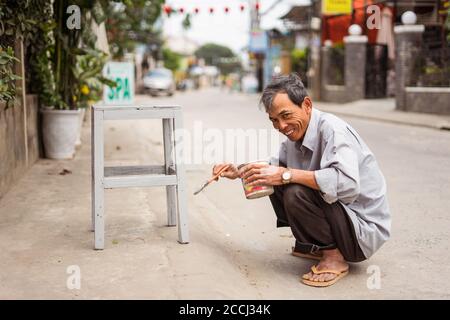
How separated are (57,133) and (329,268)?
545 cm

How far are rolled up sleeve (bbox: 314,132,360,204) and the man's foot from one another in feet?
1.48

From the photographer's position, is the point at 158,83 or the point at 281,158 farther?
the point at 158,83

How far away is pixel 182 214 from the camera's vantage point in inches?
164

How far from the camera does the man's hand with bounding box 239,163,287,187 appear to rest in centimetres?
351

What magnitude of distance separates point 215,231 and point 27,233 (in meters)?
1.43

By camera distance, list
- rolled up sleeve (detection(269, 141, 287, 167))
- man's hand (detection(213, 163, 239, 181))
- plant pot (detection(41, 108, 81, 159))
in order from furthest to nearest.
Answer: plant pot (detection(41, 108, 81, 159)) → rolled up sleeve (detection(269, 141, 287, 167)) → man's hand (detection(213, 163, 239, 181))

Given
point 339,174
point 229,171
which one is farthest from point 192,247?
point 339,174

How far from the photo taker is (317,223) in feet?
11.9

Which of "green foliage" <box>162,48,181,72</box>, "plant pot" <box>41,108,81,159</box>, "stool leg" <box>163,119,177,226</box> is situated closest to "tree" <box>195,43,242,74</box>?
"green foliage" <box>162,48,181,72</box>

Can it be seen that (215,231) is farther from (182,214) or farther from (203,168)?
(203,168)

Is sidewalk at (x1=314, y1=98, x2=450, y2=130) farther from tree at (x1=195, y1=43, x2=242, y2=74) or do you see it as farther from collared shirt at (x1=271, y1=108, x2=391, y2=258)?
tree at (x1=195, y1=43, x2=242, y2=74)

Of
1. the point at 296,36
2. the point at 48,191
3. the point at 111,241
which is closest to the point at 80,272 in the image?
the point at 111,241

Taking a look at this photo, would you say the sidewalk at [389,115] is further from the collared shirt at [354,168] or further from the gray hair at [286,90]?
the gray hair at [286,90]

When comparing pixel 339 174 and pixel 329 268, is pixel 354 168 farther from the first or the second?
pixel 329 268
